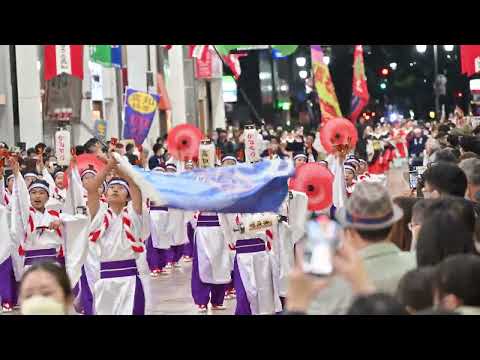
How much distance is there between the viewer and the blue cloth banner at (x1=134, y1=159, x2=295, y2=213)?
28.8ft

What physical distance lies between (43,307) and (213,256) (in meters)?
8.55

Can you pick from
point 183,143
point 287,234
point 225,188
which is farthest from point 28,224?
point 183,143

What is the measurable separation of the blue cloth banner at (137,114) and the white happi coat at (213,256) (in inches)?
345

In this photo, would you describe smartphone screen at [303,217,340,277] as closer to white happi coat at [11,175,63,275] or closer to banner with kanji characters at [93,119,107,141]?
white happi coat at [11,175,63,275]

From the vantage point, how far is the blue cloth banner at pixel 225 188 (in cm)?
877

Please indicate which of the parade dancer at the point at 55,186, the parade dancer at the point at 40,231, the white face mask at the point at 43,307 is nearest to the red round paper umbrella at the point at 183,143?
the parade dancer at the point at 55,186

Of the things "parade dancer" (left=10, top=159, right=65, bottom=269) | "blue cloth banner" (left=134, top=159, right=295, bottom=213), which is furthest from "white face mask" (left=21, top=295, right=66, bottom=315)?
"parade dancer" (left=10, top=159, right=65, bottom=269)

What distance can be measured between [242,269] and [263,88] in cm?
5568

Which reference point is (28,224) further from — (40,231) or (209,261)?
(209,261)

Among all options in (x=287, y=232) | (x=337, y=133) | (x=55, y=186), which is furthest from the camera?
(x=55, y=186)

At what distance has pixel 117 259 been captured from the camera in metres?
9.81
